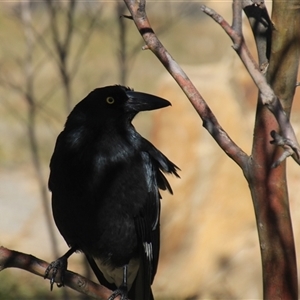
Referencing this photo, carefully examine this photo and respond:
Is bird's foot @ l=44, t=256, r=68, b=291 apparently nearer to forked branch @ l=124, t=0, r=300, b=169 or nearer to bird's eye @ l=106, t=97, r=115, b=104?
bird's eye @ l=106, t=97, r=115, b=104

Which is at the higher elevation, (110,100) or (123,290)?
(110,100)

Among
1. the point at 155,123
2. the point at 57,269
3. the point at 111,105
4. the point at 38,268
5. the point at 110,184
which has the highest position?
the point at 155,123

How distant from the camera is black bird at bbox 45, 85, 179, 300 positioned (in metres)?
3.44

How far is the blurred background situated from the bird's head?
2272mm

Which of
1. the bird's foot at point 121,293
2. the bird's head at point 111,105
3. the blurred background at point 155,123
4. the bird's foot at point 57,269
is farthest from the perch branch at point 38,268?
the blurred background at point 155,123

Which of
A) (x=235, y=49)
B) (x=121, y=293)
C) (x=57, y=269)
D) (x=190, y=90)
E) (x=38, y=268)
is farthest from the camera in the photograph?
(x=121, y=293)

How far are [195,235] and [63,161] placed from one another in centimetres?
266

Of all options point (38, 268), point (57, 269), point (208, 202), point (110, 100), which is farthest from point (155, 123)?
point (38, 268)

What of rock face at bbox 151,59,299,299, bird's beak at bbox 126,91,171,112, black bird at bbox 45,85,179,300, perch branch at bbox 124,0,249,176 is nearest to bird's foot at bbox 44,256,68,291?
black bird at bbox 45,85,179,300

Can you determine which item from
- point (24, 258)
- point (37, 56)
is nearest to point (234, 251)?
point (37, 56)

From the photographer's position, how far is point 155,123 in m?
6.04

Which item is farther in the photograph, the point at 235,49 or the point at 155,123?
the point at 155,123

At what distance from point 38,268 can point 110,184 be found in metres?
0.68

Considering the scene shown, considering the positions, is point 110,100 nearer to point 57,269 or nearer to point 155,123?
point 57,269
